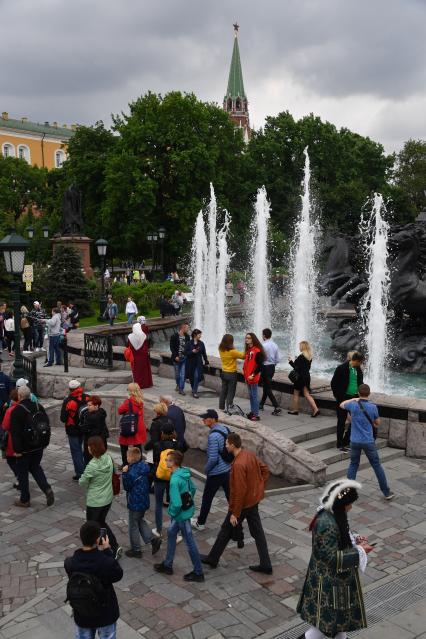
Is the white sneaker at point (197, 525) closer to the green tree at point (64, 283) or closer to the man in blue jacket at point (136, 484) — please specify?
the man in blue jacket at point (136, 484)

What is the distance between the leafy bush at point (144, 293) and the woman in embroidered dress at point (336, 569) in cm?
2172

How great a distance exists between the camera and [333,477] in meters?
8.92

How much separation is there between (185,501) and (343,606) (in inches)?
79.8

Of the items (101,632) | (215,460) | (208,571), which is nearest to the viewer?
(101,632)

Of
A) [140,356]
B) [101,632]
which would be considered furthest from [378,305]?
[101,632]

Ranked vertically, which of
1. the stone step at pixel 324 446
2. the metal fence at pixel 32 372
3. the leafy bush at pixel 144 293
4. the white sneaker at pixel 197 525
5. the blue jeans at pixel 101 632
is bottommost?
the white sneaker at pixel 197 525

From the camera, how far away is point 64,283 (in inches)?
1063

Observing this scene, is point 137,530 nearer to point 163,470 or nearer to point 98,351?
point 163,470

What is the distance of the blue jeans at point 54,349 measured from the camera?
15656mm

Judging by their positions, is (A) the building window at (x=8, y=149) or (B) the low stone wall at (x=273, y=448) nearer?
(B) the low stone wall at (x=273, y=448)

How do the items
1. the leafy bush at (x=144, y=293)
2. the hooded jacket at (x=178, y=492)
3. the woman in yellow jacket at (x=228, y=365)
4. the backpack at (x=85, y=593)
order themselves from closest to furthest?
the backpack at (x=85, y=593) < the hooded jacket at (x=178, y=492) < the woman in yellow jacket at (x=228, y=365) < the leafy bush at (x=144, y=293)

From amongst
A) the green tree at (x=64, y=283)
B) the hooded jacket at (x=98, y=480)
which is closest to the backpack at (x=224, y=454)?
the hooded jacket at (x=98, y=480)

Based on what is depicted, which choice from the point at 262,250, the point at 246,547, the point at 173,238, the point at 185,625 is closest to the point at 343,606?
the point at 185,625

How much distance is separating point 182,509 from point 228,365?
4.75 metres
